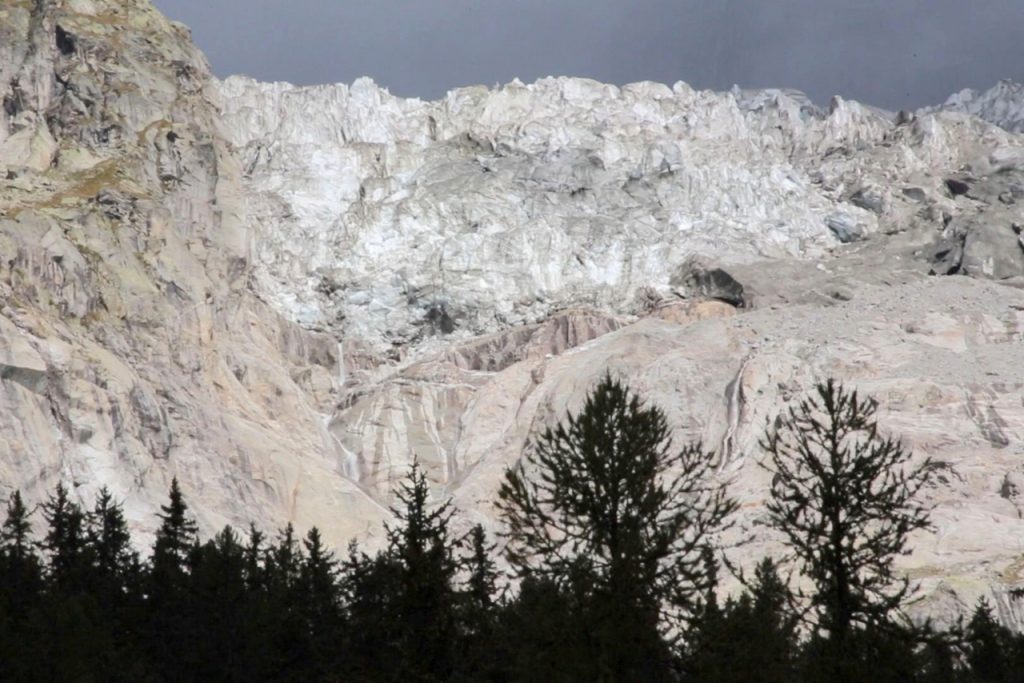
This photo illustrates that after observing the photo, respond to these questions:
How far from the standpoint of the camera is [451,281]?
450ft

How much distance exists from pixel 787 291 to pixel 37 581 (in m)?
95.0

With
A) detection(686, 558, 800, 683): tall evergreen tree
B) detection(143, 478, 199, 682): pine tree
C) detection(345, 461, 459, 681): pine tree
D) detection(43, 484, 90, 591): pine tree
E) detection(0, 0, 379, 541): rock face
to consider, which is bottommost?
detection(686, 558, 800, 683): tall evergreen tree

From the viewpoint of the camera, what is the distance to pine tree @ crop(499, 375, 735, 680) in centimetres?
2708

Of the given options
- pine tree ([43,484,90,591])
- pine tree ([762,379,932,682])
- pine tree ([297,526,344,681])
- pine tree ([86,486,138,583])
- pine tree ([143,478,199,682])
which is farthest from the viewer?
pine tree ([86,486,138,583])

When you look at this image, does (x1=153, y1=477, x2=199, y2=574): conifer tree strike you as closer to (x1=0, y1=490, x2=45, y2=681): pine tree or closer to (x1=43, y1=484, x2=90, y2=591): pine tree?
(x1=43, y1=484, x2=90, y2=591): pine tree

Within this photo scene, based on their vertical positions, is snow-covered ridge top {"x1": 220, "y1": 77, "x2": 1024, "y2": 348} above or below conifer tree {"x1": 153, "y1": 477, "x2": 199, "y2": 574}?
above

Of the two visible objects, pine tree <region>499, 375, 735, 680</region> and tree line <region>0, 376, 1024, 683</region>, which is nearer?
pine tree <region>499, 375, 735, 680</region>

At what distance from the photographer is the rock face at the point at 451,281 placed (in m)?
96.1

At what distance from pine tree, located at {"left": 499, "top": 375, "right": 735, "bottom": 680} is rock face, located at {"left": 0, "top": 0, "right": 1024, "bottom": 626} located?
49402mm

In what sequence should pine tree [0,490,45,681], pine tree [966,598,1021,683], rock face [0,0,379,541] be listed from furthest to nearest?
rock face [0,0,379,541] → pine tree [966,598,1021,683] → pine tree [0,490,45,681]

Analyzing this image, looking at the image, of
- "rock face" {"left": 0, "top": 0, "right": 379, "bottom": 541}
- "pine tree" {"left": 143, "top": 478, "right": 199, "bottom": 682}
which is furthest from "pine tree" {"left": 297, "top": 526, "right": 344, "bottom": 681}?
"rock face" {"left": 0, "top": 0, "right": 379, "bottom": 541}

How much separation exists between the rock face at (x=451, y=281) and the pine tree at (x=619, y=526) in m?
49.4

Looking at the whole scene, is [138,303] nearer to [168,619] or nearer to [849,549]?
[168,619]

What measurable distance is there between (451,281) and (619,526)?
109 metres
